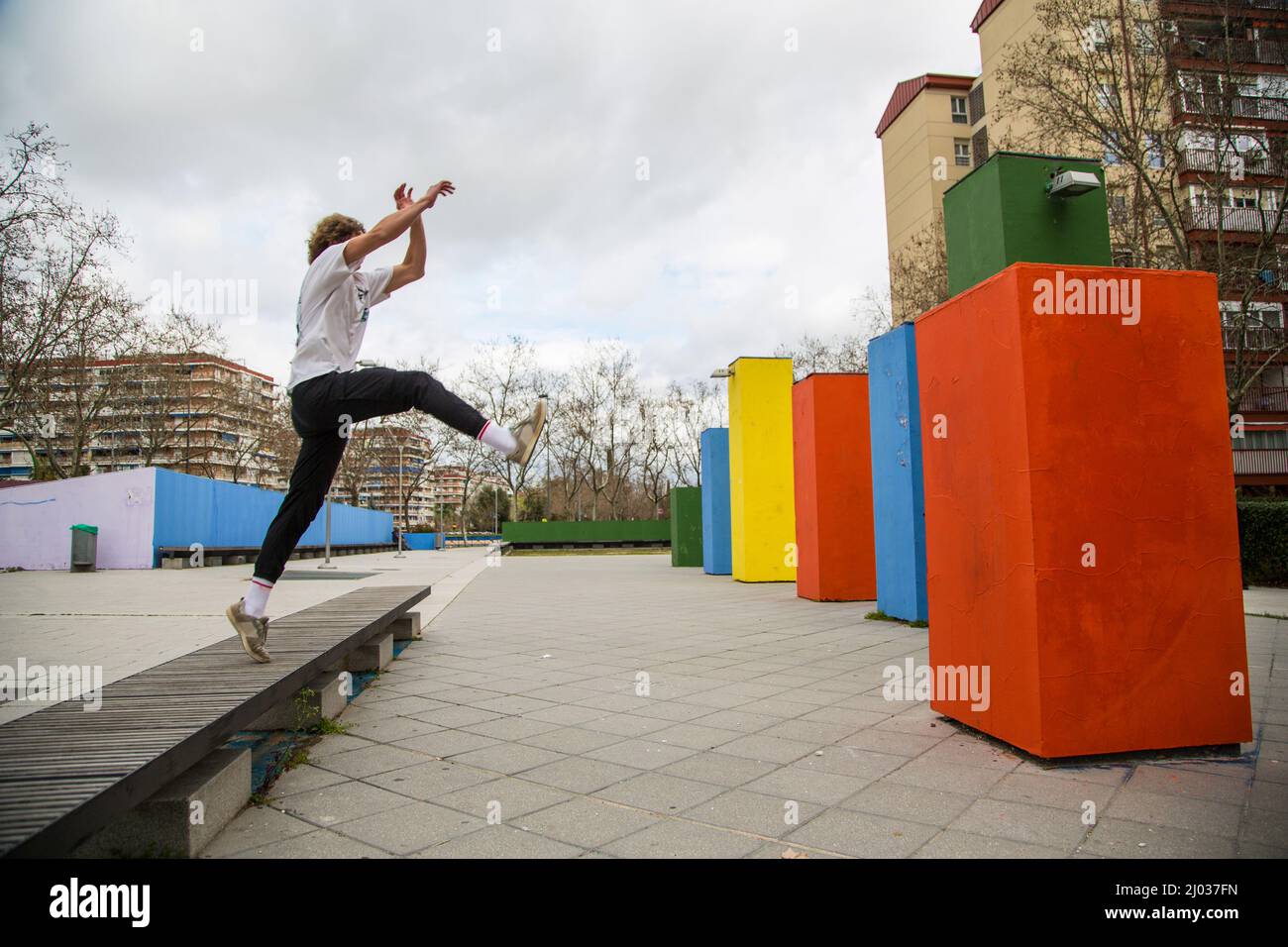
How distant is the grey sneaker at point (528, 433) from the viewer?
3.47 metres

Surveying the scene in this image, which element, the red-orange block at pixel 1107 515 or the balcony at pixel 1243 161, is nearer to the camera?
the red-orange block at pixel 1107 515

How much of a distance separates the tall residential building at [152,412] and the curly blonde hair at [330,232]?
89.4ft

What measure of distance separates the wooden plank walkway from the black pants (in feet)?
1.63

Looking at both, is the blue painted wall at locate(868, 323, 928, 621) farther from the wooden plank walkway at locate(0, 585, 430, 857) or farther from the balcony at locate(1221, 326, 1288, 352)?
the balcony at locate(1221, 326, 1288, 352)

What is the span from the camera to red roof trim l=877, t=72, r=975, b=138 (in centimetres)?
4503

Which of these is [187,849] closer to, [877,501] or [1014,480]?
[1014,480]

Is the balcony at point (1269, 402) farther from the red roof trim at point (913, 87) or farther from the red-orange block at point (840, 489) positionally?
the red-orange block at point (840, 489)

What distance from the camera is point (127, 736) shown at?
214cm

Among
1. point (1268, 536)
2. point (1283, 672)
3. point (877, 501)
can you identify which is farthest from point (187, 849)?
point (1268, 536)

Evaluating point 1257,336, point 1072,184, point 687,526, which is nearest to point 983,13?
point 1257,336

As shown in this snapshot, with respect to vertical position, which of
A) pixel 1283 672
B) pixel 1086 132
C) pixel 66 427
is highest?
pixel 1086 132

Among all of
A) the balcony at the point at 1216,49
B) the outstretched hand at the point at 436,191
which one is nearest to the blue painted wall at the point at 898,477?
the outstretched hand at the point at 436,191

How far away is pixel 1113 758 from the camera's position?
309cm

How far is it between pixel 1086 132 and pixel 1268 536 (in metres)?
8.26
